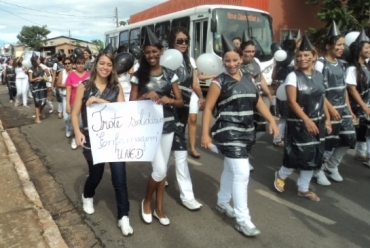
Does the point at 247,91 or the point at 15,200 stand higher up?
the point at 247,91

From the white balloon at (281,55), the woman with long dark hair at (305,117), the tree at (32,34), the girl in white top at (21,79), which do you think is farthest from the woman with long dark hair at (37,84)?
the tree at (32,34)

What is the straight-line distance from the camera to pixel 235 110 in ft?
11.3

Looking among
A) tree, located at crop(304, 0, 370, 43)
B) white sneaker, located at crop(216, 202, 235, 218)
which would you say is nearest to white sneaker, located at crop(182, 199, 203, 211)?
white sneaker, located at crop(216, 202, 235, 218)

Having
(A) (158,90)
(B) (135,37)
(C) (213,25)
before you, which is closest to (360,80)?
(A) (158,90)

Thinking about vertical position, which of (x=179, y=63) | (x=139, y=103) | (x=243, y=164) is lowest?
(x=243, y=164)

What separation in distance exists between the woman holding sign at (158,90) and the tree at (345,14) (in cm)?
1356

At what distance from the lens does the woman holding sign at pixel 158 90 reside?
141 inches

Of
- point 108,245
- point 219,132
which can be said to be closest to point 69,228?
point 108,245

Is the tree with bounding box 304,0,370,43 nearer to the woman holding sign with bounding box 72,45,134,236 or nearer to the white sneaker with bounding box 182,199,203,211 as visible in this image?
the white sneaker with bounding box 182,199,203,211

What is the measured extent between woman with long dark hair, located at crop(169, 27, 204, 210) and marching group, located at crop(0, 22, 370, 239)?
1 cm

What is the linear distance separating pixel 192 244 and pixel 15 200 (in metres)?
2.26

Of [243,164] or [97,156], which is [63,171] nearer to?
[97,156]

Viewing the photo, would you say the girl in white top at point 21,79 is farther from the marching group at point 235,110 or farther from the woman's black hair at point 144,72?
the woman's black hair at point 144,72

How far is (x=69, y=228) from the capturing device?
3840 mm
